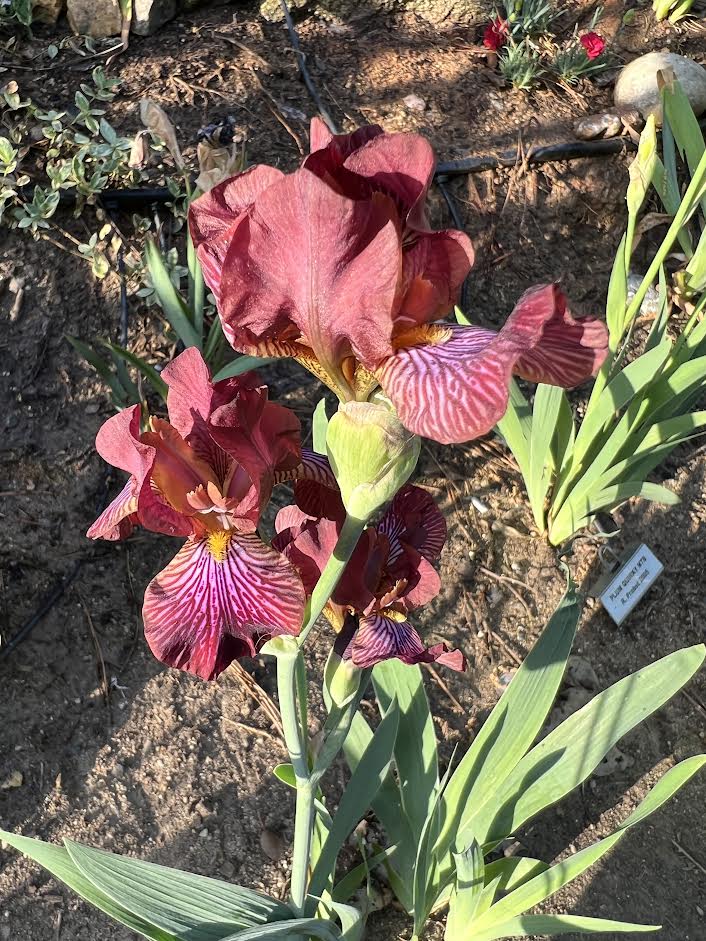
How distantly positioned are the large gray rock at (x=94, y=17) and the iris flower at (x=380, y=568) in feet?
8.32

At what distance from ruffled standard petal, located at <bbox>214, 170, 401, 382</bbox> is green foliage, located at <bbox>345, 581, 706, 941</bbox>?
79 cm

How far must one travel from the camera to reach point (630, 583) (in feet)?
6.94

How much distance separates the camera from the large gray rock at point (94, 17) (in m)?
2.71

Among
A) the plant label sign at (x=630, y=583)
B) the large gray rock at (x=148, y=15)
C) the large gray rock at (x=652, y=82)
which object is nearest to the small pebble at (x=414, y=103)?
the large gray rock at (x=652, y=82)

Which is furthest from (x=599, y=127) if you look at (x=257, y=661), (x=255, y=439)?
(x=255, y=439)

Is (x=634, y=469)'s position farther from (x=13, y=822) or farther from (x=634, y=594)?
(x=13, y=822)

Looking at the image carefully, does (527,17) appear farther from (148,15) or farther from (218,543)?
(218,543)

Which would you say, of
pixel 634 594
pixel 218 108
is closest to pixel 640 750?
pixel 634 594

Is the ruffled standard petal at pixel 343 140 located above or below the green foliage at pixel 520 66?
above

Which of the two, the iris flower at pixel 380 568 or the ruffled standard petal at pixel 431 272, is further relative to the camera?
the iris flower at pixel 380 568

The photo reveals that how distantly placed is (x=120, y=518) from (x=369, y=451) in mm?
305

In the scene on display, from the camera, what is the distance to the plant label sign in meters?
2.09

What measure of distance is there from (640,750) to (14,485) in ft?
5.72

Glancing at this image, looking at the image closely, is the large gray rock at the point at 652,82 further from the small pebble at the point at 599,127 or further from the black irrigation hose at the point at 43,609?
the black irrigation hose at the point at 43,609
